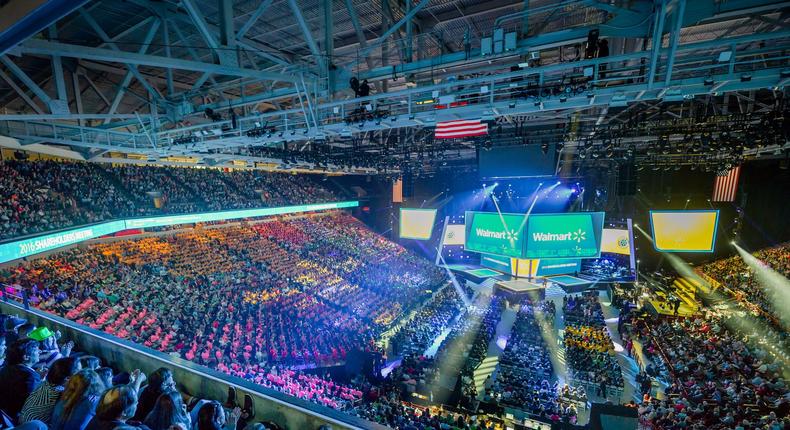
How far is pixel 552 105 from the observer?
552 centimetres

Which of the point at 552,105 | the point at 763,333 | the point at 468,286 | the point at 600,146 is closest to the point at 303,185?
the point at 468,286

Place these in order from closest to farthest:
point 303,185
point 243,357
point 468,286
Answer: point 243,357 < point 468,286 < point 303,185

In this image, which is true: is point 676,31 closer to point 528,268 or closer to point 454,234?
point 528,268

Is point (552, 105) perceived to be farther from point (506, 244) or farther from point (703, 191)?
point (703, 191)

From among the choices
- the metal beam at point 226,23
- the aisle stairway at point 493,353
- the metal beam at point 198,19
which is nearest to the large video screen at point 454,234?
the aisle stairway at point 493,353

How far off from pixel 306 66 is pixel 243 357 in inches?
349

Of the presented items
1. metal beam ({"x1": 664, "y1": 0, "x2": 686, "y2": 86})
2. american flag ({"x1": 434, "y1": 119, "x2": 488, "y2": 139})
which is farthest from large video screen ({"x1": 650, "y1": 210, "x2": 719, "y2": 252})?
A: metal beam ({"x1": 664, "y1": 0, "x2": 686, "y2": 86})

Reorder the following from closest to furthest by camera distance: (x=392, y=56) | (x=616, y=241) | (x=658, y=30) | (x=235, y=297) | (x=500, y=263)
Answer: (x=658, y=30)
(x=392, y=56)
(x=235, y=297)
(x=616, y=241)
(x=500, y=263)

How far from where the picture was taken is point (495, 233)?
17844 mm

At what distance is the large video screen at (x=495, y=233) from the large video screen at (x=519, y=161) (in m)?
4.47

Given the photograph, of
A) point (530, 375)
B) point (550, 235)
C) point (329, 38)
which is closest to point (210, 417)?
point (329, 38)

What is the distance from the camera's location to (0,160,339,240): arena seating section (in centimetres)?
1205

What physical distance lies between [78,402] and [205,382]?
1.01 metres

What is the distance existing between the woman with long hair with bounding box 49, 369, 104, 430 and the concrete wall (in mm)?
898
